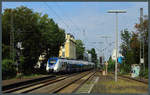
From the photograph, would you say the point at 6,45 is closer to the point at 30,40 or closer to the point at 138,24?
the point at 30,40

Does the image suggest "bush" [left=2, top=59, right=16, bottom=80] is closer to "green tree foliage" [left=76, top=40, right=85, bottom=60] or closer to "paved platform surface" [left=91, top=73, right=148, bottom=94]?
"paved platform surface" [left=91, top=73, right=148, bottom=94]

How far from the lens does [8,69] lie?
3403 cm

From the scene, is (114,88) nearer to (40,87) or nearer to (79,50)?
(40,87)

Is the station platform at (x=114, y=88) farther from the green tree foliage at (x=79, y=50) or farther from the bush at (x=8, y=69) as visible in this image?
the green tree foliage at (x=79, y=50)

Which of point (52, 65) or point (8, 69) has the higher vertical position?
point (52, 65)

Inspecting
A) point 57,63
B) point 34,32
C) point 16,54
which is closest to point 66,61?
point 57,63

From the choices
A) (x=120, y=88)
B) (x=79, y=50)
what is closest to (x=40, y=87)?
(x=120, y=88)

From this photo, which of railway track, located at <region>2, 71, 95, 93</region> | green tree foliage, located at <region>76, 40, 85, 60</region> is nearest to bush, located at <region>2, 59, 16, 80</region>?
railway track, located at <region>2, 71, 95, 93</region>

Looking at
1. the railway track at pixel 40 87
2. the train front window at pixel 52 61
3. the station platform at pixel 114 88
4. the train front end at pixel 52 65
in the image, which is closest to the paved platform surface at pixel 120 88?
the station platform at pixel 114 88

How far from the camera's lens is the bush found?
3286cm

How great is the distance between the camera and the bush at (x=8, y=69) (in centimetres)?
3286

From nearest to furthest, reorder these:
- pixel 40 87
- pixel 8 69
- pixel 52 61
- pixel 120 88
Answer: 1. pixel 120 88
2. pixel 40 87
3. pixel 8 69
4. pixel 52 61

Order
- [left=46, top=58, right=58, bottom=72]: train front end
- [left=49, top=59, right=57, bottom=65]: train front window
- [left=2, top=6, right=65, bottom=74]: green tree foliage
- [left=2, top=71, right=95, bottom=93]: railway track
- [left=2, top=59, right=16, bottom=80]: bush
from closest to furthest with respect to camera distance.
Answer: [left=2, top=71, right=95, bottom=93]: railway track
[left=2, top=59, right=16, bottom=80]: bush
[left=2, top=6, right=65, bottom=74]: green tree foliage
[left=46, top=58, right=58, bottom=72]: train front end
[left=49, top=59, right=57, bottom=65]: train front window

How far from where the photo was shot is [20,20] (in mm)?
45250
